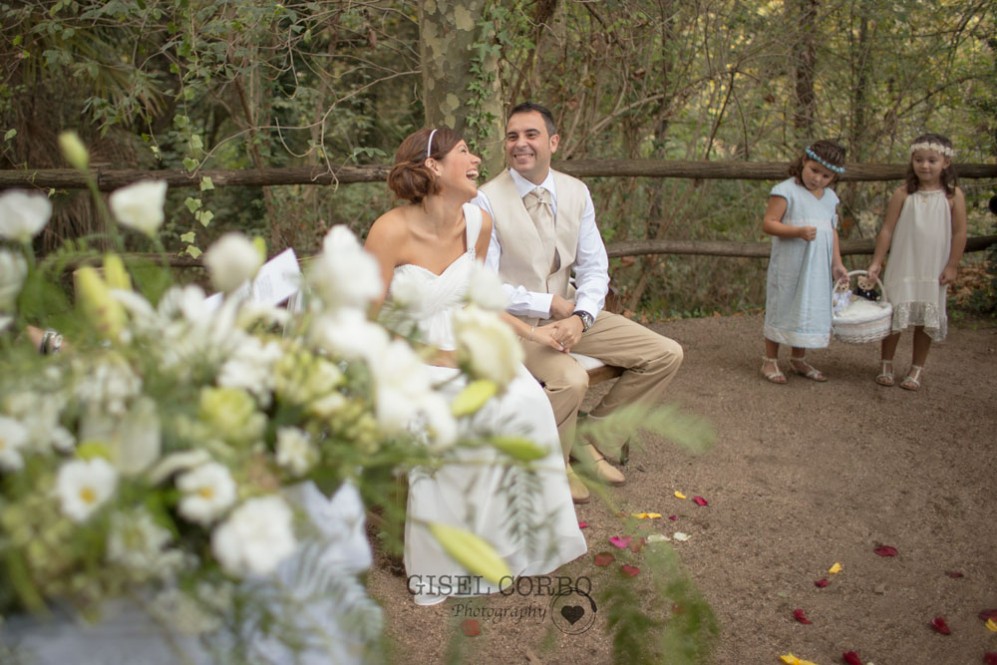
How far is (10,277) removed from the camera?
998 millimetres

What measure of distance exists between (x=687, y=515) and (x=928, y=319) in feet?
8.04

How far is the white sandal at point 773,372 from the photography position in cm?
512

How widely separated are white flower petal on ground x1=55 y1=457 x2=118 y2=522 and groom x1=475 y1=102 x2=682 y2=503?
2.58 m

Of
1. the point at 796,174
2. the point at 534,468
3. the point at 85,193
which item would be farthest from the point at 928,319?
the point at 85,193

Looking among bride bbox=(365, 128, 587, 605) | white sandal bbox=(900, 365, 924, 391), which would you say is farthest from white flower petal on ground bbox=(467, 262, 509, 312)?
white sandal bbox=(900, 365, 924, 391)

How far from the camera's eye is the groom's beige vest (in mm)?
3441

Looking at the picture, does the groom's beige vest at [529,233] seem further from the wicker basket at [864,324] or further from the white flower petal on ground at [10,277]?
the white flower petal on ground at [10,277]

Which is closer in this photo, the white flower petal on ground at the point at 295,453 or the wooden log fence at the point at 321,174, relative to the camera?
the white flower petal on ground at the point at 295,453

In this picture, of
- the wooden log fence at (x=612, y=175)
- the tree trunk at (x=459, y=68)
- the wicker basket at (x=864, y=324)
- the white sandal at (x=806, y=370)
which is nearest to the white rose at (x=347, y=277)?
the tree trunk at (x=459, y=68)

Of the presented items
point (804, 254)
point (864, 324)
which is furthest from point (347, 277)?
point (804, 254)

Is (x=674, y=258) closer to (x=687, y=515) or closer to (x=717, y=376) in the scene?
(x=717, y=376)

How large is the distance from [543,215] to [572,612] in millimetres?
1563

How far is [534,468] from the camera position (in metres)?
1.00

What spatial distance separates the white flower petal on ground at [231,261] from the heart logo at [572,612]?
6.68 feet
